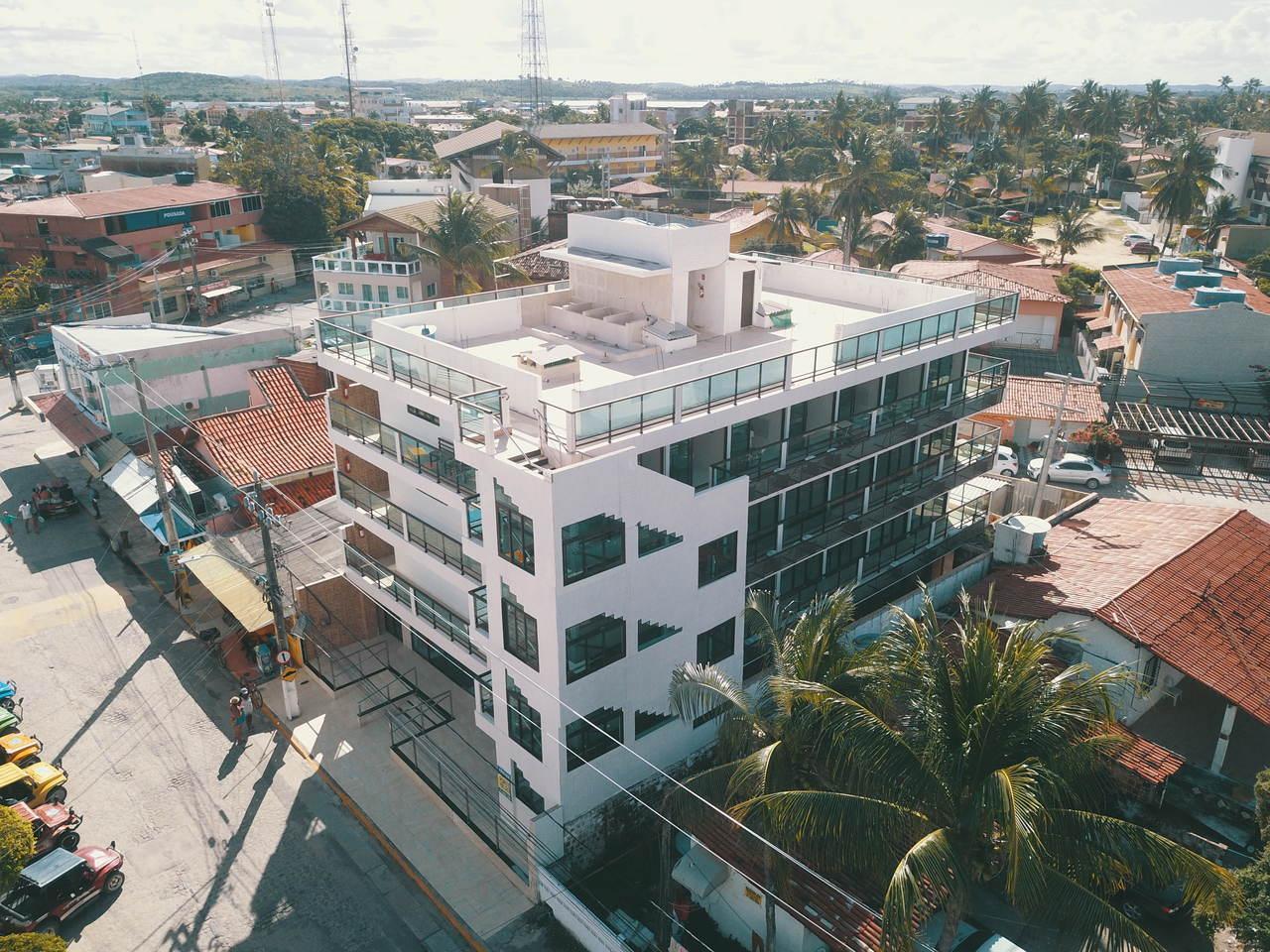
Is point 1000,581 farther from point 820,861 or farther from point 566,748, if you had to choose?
point 566,748

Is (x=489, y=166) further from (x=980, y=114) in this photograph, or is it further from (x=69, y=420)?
(x=980, y=114)

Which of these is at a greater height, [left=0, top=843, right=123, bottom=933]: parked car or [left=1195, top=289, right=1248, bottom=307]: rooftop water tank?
[left=1195, top=289, right=1248, bottom=307]: rooftop water tank

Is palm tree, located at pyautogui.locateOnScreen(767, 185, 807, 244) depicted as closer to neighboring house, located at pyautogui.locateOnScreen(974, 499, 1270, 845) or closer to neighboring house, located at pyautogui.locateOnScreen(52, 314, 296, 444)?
neighboring house, located at pyautogui.locateOnScreen(52, 314, 296, 444)

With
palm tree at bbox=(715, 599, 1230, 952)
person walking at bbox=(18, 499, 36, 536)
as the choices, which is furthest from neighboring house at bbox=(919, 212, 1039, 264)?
palm tree at bbox=(715, 599, 1230, 952)

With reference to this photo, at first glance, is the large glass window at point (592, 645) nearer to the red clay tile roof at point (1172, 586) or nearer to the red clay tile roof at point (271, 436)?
the red clay tile roof at point (1172, 586)

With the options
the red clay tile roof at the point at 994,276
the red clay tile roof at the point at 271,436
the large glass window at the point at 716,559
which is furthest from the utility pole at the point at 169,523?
the red clay tile roof at the point at 994,276

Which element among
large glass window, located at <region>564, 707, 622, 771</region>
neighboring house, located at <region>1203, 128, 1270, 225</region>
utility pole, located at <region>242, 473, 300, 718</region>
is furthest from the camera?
neighboring house, located at <region>1203, 128, 1270, 225</region>
